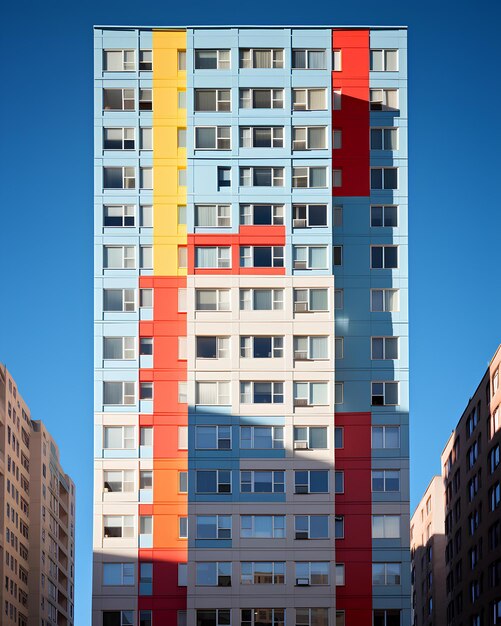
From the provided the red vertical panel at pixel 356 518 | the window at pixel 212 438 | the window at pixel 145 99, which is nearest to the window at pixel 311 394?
the red vertical panel at pixel 356 518

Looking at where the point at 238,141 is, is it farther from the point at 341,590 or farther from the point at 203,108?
the point at 341,590

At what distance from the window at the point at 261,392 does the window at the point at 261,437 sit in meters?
2.40

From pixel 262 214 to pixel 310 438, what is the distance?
20.8 metres

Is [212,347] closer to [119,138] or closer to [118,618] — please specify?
[119,138]

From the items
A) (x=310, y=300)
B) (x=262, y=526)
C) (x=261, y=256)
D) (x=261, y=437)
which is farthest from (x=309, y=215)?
(x=262, y=526)

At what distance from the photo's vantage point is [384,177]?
131m

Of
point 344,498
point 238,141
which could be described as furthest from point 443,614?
point 238,141

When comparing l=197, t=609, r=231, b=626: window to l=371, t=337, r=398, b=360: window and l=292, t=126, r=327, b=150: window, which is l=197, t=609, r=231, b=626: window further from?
l=292, t=126, r=327, b=150: window

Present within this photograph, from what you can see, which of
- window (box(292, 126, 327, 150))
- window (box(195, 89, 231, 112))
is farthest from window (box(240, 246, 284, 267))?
window (box(195, 89, 231, 112))

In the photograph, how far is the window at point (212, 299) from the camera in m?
126

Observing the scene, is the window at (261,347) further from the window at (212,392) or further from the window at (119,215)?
the window at (119,215)

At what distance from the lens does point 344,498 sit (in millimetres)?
123812

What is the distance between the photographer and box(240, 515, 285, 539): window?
12219 cm

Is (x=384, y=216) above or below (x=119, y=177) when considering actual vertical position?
below
